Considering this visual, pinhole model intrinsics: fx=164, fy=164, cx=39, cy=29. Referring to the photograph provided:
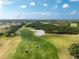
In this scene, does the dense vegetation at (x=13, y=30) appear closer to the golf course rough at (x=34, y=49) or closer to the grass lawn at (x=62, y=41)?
the golf course rough at (x=34, y=49)

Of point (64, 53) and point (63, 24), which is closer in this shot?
point (64, 53)

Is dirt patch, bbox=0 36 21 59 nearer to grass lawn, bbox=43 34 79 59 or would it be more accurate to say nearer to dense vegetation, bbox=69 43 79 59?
grass lawn, bbox=43 34 79 59

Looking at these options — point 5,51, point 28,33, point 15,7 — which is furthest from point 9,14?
point 5,51

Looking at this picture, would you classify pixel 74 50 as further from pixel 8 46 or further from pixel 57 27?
pixel 8 46

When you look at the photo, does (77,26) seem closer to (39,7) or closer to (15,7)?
(39,7)

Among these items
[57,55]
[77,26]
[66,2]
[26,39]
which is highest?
[66,2]

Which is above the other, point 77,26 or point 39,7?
point 39,7
